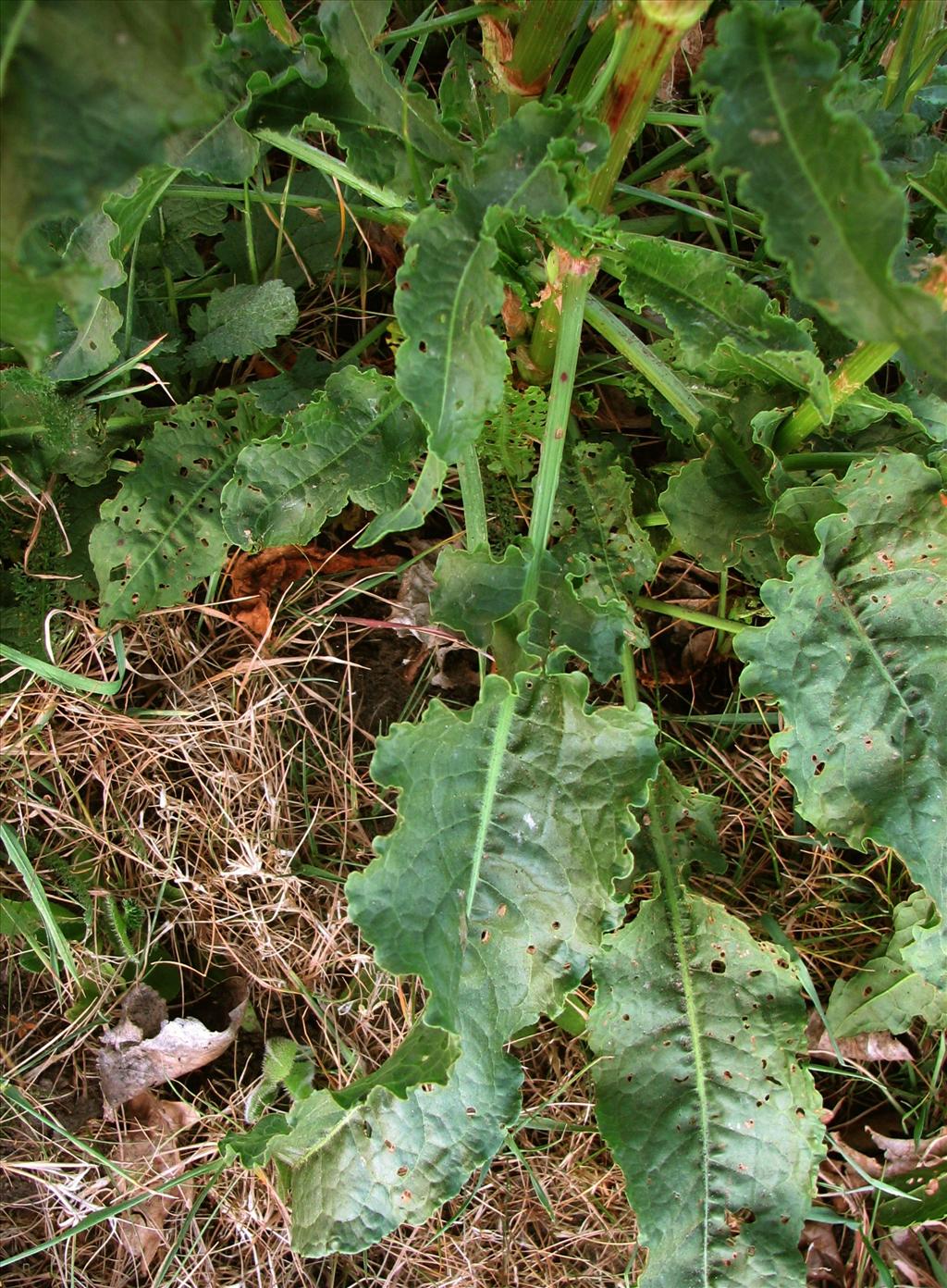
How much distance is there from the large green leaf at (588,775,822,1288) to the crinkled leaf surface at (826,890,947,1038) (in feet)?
1.11

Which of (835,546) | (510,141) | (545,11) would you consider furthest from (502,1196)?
(545,11)

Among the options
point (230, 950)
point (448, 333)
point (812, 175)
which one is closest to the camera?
point (812, 175)

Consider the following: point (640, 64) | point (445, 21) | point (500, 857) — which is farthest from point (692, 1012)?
point (445, 21)

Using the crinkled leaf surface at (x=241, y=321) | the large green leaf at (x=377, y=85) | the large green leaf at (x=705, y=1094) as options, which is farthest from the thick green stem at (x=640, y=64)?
the large green leaf at (x=705, y=1094)

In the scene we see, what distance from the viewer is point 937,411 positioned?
1601 millimetres

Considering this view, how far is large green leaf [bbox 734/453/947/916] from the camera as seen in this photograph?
4.62 feet

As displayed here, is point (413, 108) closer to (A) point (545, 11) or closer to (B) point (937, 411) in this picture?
(A) point (545, 11)

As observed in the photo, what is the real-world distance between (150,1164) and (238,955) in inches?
15.8

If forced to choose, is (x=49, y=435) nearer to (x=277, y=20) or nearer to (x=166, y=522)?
(x=166, y=522)

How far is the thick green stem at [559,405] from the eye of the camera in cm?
145

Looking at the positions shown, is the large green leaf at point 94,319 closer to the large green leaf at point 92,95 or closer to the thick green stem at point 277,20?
the thick green stem at point 277,20

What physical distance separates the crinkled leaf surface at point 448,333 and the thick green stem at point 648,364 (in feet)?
1.33

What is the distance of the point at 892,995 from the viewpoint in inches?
72.2

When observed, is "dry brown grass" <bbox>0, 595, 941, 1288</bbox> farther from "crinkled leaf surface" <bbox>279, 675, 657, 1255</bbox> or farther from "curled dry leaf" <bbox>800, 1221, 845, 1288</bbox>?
"crinkled leaf surface" <bbox>279, 675, 657, 1255</bbox>
